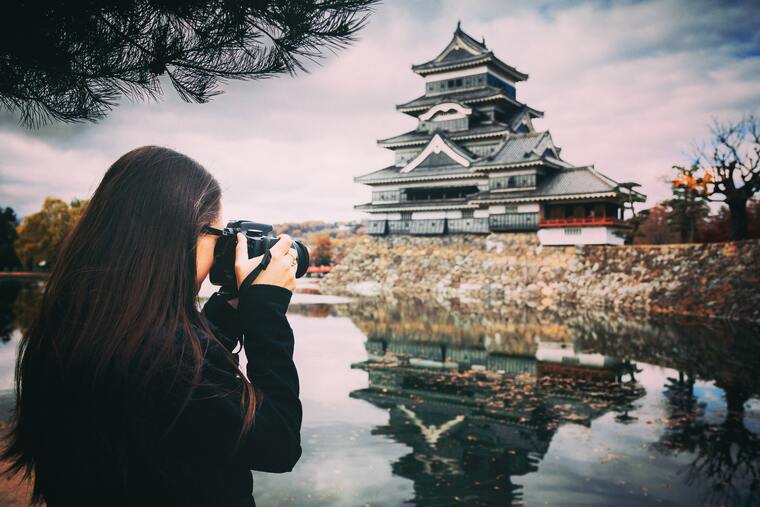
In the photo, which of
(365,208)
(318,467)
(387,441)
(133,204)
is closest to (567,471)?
(387,441)

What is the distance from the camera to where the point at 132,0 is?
2.86m

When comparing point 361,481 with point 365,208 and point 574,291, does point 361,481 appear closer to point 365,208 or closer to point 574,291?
point 574,291

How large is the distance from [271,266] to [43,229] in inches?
1845

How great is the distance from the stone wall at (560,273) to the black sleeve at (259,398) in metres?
18.7

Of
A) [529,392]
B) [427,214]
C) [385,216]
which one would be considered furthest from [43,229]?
[529,392]

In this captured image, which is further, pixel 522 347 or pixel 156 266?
pixel 522 347

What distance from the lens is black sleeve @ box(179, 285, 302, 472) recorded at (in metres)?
1.11

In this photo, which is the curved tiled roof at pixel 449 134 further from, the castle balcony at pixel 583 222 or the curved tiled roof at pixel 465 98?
the castle balcony at pixel 583 222

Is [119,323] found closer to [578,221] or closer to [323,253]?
[578,221]

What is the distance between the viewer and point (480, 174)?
95.2 feet

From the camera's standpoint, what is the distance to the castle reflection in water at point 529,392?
15.6 feet

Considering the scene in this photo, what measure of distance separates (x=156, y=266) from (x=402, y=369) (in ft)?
27.4

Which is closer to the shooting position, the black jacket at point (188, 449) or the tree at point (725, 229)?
the black jacket at point (188, 449)

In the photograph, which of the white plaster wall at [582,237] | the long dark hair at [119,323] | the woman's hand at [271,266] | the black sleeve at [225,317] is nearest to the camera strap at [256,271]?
the woman's hand at [271,266]
